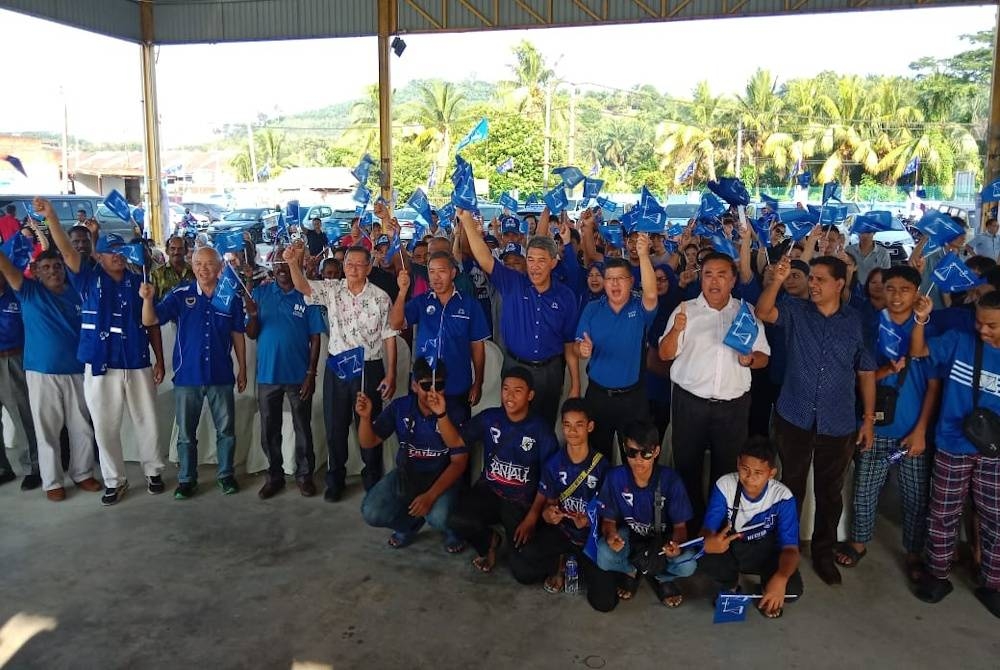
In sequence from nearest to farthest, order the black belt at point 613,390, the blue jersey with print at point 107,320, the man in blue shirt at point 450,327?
1. the black belt at point 613,390
2. the man in blue shirt at point 450,327
3. the blue jersey with print at point 107,320

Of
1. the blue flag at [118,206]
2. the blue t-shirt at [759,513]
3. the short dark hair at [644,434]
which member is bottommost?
the blue t-shirt at [759,513]

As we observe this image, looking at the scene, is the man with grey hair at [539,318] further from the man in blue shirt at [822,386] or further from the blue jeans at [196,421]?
the blue jeans at [196,421]

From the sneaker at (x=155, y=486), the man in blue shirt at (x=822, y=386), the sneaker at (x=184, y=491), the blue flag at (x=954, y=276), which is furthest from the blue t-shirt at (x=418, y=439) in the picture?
the blue flag at (x=954, y=276)

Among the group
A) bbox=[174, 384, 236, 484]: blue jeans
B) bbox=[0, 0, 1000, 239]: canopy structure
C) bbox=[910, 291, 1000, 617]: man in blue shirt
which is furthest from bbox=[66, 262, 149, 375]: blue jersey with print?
bbox=[0, 0, 1000, 239]: canopy structure

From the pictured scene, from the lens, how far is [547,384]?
166 inches

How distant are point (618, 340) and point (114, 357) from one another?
3008mm

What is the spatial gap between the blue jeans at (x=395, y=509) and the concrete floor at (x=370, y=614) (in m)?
0.15

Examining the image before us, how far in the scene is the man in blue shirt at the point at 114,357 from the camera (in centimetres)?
448

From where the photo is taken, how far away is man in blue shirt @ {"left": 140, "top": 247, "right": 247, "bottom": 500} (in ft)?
15.1

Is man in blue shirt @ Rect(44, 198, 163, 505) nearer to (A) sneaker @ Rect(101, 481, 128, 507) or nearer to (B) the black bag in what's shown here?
(A) sneaker @ Rect(101, 481, 128, 507)

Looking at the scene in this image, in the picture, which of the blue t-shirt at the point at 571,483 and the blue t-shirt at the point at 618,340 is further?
the blue t-shirt at the point at 618,340

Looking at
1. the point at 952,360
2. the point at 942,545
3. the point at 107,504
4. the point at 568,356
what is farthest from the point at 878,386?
the point at 107,504

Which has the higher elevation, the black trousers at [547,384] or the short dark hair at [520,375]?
the short dark hair at [520,375]

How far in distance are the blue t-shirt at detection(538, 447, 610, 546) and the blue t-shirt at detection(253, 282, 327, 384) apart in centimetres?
187
